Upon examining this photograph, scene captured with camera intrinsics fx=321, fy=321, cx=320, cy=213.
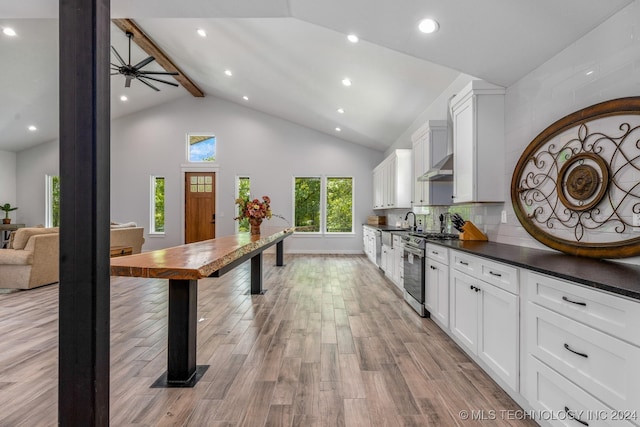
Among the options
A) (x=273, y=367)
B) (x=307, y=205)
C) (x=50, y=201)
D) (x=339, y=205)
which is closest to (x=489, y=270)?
(x=273, y=367)

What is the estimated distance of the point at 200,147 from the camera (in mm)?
8695

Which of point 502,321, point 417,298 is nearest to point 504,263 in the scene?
point 502,321

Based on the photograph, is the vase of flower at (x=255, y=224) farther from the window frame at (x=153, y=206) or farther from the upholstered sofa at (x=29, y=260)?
the window frame at (x=153, y=206)

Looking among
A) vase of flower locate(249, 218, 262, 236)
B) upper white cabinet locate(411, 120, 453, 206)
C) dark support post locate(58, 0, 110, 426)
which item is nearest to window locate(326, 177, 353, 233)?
upper white cabinet locate(411, 120, 453, 206)

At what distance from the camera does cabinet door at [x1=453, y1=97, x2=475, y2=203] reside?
305 cm

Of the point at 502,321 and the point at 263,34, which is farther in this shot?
the point at 263,34

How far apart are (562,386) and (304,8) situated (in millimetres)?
3098

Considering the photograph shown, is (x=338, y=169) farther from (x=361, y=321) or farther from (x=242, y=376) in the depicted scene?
(x=242, y=376)

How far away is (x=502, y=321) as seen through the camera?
1981 mm

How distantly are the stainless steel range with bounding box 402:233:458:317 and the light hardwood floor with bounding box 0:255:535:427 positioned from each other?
15 centimetres

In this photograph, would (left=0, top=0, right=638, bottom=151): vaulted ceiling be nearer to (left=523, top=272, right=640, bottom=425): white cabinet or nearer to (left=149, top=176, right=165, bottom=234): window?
(left=523, top=272, right=640, bottom=425): white cabinet

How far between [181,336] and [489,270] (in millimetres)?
2065

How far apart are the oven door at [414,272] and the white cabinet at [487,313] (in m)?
0.66

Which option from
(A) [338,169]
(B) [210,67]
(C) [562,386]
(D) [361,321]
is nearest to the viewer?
(C) [562,386]
